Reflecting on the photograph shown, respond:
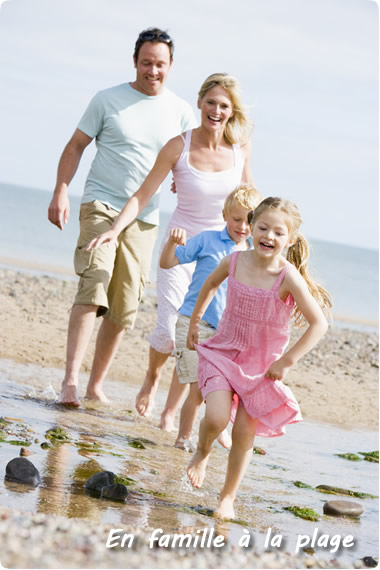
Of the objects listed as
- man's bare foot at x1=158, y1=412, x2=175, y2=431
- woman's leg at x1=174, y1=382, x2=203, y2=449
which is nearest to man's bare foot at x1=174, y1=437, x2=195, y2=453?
woman's leg at x1=174, y1=382, x2=203, y2=449

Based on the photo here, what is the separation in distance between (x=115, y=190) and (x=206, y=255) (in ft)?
4.27

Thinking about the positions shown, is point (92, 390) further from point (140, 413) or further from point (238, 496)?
point (238, 496)

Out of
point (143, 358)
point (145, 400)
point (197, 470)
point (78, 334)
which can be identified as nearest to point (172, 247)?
point (78, 334)

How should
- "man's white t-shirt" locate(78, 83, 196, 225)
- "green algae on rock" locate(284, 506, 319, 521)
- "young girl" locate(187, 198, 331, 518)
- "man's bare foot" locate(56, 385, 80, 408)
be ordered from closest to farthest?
"young girl" locate(187, 198, 331, 518) < "green algae on rock" locate(284, 506, 319, 521) < "man's bare foot" locate(56, 385, 80, 408) < "man's white t-shirt" locate(78, 83, 196, 225)

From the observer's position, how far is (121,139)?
21.8 ft

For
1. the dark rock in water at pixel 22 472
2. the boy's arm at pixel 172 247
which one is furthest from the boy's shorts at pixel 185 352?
the dark rock in water at pixel 22 472

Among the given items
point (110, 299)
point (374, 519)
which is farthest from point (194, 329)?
point (110, 299)

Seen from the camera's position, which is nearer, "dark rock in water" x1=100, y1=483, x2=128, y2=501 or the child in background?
"dark rock in water" x1=100, y1=483, x2=128, y2=501

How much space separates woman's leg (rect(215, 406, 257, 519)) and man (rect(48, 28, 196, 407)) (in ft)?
6.59

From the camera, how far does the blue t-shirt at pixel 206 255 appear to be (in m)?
5.56

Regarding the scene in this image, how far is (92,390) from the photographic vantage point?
6.95 meters

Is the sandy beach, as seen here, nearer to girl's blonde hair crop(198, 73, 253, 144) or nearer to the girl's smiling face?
the girl's smiling face

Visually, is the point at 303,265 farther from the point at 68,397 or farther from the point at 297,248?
the point at 68,397

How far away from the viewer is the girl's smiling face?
466cm
